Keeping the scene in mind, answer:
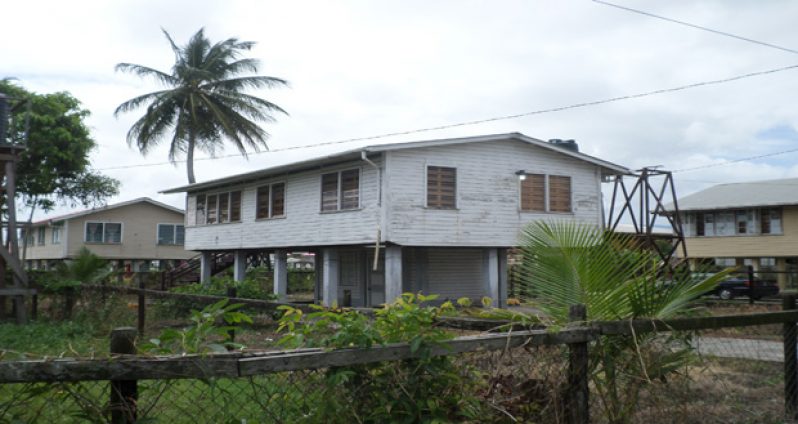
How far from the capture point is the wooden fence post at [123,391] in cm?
259

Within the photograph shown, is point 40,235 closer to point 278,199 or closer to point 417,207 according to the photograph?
point 278,199

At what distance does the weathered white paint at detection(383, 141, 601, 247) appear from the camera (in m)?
19.0

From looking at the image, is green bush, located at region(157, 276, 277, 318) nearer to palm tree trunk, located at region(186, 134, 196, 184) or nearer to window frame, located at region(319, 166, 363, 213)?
window frame, located at region(319, 166, 363, 213)

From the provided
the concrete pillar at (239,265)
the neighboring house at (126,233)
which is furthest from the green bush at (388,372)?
the neighboring house at (126,233)

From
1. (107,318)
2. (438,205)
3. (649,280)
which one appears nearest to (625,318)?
(649,280)

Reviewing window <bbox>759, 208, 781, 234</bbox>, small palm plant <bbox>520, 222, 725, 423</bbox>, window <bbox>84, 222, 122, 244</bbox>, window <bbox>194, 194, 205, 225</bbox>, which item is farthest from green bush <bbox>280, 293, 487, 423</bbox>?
window <bbox>84, 222, 122, 244</bbox>

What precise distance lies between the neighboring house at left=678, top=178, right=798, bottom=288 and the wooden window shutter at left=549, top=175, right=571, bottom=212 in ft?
47.4

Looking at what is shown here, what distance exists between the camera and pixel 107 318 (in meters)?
14.6

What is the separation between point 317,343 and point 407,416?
21.0 inches

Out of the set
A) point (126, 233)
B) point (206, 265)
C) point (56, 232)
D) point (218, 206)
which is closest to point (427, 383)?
point (218, 206)

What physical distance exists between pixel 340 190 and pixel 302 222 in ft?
8.01

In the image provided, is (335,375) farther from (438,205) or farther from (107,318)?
(438,205)

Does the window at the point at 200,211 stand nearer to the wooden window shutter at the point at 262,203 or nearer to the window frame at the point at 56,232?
the wooden window shutter at the point at 262,203

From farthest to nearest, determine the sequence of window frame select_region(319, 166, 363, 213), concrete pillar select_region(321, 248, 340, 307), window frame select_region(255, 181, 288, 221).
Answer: window frame select_region(255, 181, 288, 221) < concrete pillar select_region(321, 248, 340, 307) < window frame select_region(319, 166, 363, 213)
